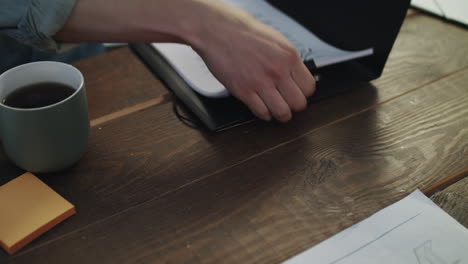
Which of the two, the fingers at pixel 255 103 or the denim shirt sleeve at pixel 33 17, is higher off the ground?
the denim shirt sleeve at pixel 33 17

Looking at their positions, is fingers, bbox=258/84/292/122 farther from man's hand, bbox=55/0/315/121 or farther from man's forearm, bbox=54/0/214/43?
man's forearm, bbox=54/0/214/43

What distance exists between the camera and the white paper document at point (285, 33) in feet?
1.92

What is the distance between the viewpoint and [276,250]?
412 millimetres

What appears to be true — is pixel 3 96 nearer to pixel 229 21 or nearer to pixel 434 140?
pixel 229 21

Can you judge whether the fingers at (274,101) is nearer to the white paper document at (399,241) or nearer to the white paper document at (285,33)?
the white paper document at (285,33)

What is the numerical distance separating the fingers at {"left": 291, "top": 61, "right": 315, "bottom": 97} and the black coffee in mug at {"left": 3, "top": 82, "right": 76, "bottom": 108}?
29 cm

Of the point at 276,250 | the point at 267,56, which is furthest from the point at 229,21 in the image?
the point at 276,250

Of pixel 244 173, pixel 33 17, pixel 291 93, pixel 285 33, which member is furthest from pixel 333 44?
pixel 33 17

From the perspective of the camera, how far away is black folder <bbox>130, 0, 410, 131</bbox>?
58 centimetres

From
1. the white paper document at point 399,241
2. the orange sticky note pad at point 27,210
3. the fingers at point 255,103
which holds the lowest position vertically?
the orange sticky note pad at point 27,210

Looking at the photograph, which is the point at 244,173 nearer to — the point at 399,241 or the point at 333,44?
the point at 399,241

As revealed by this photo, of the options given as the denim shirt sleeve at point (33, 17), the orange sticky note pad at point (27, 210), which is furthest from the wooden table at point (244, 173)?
the denim shirt sleeve at point (33, 17)

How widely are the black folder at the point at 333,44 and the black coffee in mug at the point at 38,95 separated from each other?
0.18m

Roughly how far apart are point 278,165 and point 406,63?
36cm
